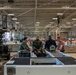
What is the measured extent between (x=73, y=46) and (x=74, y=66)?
727 inches

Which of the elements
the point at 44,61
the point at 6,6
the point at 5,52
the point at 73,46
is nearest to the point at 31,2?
the point at 6,6

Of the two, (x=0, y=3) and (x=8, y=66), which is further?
(x=0, y=3)

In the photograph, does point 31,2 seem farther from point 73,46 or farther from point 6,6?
point 73,46

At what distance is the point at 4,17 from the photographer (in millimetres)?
17453

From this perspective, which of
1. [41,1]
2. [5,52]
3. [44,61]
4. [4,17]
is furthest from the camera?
[4,17]

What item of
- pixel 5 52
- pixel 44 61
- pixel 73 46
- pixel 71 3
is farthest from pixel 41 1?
pixel 44 61

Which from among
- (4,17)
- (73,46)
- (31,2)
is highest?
(31,2)

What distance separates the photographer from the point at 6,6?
16.4m

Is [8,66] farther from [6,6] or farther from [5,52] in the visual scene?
[6,6]

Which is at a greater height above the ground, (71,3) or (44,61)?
(71,3)

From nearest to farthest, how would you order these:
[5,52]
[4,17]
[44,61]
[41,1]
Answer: [44,61]
[5,52]
[41,1]
[4,17]

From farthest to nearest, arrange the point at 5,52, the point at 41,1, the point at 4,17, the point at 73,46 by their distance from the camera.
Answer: the point at 73,46 < the point at 4,17 < the point at 41,1 < the point at 5,52

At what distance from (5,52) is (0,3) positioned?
4164 mm

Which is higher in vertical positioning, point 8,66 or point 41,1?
point 41,1
